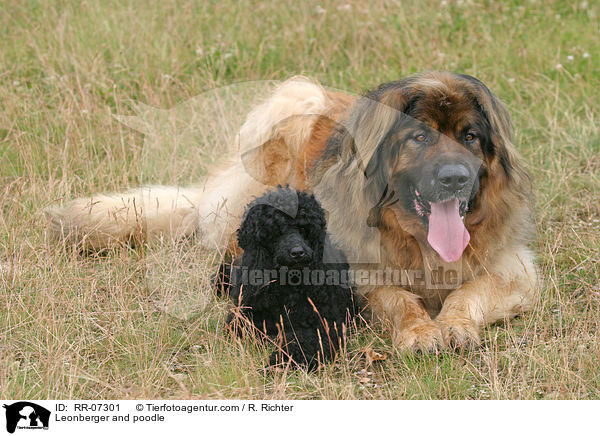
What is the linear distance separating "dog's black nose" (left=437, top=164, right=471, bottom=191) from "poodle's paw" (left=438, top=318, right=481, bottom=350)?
65cm

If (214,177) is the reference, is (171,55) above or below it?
above

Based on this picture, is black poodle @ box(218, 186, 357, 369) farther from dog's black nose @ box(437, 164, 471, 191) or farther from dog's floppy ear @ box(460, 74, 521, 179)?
dog's floppy ear @ box(460, 74, 521, 179)

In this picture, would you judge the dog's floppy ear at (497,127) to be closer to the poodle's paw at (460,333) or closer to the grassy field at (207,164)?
the grassy field at (207,164)

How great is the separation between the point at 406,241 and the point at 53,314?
1803mm

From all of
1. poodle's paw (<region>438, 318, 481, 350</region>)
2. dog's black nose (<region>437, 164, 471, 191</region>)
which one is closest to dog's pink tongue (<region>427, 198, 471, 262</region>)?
dog's black nose (<region>437, 164, 471, 191</region>)

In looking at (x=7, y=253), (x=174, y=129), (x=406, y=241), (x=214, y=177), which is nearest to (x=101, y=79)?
(x=174, y=129)

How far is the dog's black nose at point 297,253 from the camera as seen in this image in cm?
301

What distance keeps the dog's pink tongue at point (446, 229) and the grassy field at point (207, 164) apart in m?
0.48

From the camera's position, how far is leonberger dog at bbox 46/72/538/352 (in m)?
3.37

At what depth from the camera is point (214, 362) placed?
308cm
